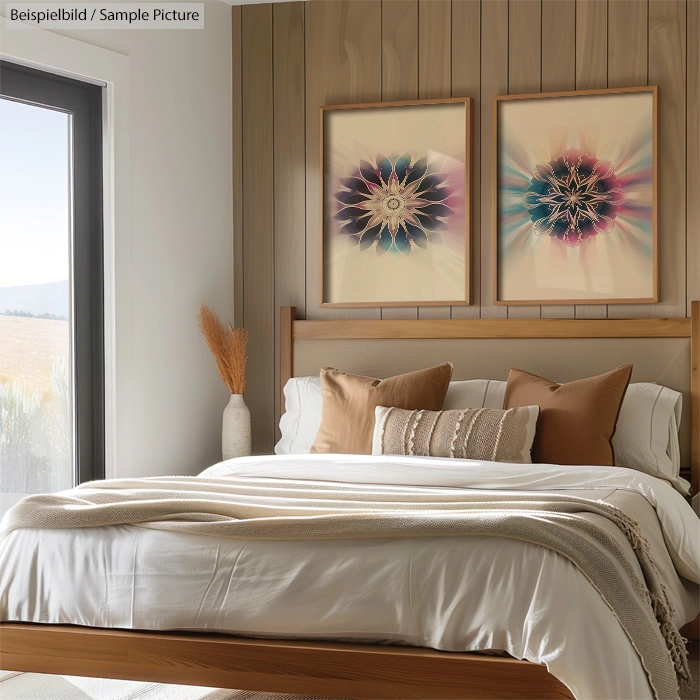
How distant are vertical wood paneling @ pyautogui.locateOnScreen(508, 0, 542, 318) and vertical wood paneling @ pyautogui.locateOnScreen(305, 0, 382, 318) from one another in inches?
23.9

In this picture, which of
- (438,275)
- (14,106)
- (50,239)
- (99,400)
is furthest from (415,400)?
(14,106)

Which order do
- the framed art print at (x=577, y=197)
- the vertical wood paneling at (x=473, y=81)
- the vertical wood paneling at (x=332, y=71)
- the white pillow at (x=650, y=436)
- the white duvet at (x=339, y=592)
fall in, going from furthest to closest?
1. the vertical wood paneling at (x=332, y=71)
2. the vertical wood paneling at (x=473, y=81)
3. the framed art print at (x=577, y=197)
4. the white pillow at (x=650, y=436)
5. the white duvet at (x=339, y=592)

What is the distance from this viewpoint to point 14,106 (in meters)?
3.36

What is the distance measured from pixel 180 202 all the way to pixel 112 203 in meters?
0.48

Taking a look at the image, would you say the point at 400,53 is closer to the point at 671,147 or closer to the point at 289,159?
the point at 289,159

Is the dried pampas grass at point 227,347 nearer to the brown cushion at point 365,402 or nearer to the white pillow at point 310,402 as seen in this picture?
the white pillow at point 310,402

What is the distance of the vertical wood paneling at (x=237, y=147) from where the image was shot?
14.8 ft

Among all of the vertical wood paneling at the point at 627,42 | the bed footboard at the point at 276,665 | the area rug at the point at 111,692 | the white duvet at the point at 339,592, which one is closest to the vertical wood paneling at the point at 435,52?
the vertical wood paneling at the point at 627,42

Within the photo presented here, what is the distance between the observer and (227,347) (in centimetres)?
418

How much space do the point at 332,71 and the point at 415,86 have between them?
42 centimetres

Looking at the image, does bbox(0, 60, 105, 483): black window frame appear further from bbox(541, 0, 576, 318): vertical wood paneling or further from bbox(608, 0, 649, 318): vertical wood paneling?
bbox(608, 0, 649, 318): vertical wood paneling

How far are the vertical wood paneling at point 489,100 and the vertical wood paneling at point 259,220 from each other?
3.39 ft

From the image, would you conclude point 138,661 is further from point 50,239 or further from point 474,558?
point 50,239

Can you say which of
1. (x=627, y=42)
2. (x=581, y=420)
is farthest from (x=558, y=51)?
(x=581, y=420)
